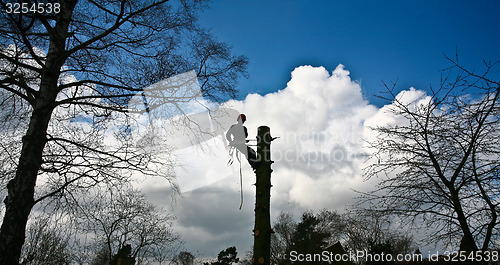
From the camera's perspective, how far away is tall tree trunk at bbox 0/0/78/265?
4.21 metres

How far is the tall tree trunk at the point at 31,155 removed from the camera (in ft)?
13.8

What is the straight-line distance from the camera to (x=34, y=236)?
14.1 meters

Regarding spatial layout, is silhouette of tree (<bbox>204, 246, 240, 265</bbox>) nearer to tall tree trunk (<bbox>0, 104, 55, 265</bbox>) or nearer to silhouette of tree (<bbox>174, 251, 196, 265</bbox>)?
silhouette of tree (<bbox>174, 251, 196, 265</bbox>)

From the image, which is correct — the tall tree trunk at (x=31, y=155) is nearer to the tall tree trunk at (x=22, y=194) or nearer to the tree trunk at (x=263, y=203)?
the tall tree trunk at (x=22, y=194)

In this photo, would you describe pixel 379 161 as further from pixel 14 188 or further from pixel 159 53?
pixel 14 188

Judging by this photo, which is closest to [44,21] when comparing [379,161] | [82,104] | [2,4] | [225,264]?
[2,4]

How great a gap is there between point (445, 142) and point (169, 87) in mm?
5581

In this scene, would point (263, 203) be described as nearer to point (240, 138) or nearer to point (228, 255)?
point (240, 138)

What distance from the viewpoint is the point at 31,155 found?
4594 mm

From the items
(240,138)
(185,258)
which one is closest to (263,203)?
(240,138)

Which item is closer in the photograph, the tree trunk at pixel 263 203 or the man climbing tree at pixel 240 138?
the tree trunk at pixel 263 203

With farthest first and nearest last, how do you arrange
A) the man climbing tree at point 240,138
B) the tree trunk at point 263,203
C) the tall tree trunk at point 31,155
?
1. the man climbing tree at point 240,138
2. the tall tree trunk at point 31,155
3. the tree trunk at point 263,203

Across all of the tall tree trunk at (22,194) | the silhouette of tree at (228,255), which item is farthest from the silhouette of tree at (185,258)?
the tall tree trunk at (22,194)

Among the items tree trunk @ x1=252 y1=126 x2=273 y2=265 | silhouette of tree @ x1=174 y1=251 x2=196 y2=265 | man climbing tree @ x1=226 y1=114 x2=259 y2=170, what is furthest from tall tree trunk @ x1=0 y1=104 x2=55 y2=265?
silhouette of tree @ x1=174 y1=251 x2=196 y2=265
